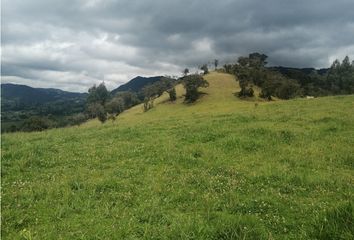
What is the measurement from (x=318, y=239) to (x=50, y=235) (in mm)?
5672

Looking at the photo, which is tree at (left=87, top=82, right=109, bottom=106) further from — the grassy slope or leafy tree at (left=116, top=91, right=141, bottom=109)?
the grassy slope

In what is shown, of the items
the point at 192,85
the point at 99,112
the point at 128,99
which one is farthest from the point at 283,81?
the point at 128,99

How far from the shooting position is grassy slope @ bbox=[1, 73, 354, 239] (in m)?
8.50

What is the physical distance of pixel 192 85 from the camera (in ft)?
400

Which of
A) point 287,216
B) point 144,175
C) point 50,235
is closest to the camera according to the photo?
point 50,235

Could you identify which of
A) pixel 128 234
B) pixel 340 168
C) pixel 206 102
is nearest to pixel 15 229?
pixel 128 234

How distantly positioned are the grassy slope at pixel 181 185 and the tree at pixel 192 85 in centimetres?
9938

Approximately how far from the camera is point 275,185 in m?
12.3

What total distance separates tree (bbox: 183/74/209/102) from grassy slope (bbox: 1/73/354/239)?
326 feet

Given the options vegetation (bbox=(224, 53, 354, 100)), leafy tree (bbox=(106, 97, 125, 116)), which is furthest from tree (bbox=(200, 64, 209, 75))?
leafy tree (bbox=(106, 97, 125, 116))

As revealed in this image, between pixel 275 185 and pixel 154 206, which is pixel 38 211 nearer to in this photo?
pixel 154 206

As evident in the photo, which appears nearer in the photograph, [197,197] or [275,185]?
[197,197]

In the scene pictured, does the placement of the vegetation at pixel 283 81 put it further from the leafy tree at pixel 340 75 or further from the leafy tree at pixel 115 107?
the leafy tree at pixel 115 107

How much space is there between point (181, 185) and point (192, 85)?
11085 cm
